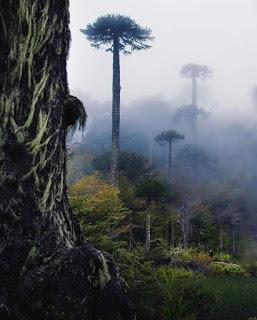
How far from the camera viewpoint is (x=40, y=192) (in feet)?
9.71

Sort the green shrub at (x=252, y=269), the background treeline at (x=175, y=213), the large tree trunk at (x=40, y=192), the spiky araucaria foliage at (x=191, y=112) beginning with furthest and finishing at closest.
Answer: the spiky araucaria foliage at (x=191, y=112) < the green shrub at (x=252, y=269) < the background treeline at (x=175, y=213) < the large tree trunk at (x=40, y=192)

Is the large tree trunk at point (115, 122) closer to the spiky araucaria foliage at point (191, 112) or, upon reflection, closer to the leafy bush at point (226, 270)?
the leafy bush at point (226, 270)

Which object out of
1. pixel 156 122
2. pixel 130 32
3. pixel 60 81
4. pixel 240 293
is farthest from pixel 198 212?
pixel 156 122

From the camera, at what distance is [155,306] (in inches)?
168

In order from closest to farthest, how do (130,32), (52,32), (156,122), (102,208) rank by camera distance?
(52,32), (102,208), (130,32), (156,122)

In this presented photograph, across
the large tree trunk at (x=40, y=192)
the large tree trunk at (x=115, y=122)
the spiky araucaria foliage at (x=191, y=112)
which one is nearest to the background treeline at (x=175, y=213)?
the large tree trunk at (x=115, y=122)

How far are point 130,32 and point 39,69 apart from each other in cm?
2879

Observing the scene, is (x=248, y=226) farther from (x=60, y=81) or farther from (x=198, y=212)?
(x=60, y=81)

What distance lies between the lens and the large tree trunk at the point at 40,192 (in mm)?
2508

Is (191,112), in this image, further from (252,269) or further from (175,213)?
(252,269)

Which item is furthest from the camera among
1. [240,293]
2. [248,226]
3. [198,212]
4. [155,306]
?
[248,226]

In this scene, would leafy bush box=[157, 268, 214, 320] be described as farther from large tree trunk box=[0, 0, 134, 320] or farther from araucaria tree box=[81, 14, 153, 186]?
araucaria tree box=[81, 14, 153, 186]

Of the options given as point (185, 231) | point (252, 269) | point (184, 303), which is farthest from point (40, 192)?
point (185, 231)

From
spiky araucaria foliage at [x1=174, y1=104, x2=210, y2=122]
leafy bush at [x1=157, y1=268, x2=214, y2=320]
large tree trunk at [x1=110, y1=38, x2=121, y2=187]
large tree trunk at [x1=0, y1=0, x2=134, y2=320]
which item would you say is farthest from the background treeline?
spiky araucaria foliage at [x1=174, y1=104, x2=210, y2=122]
